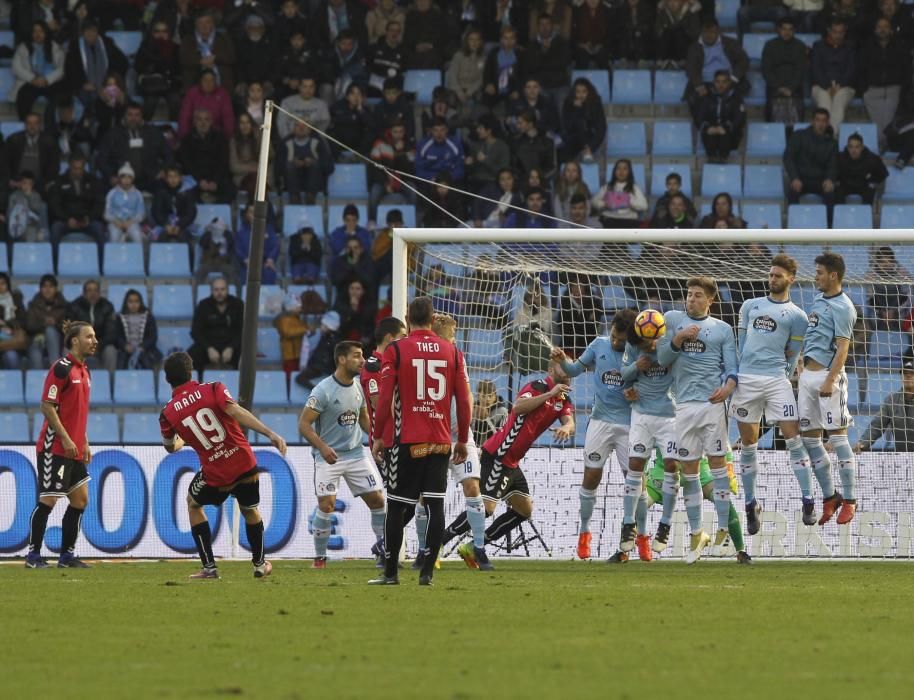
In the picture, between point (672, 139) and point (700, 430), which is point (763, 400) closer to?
point (700, 430)

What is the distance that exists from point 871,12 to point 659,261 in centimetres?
944

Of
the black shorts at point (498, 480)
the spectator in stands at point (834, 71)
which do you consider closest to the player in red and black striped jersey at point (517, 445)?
the black shorts at point (498, 480)

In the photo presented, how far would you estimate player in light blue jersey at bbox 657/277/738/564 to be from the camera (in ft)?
46.4

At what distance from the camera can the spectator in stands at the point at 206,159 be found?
74.6 feet

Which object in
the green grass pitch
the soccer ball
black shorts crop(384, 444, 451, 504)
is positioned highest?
the soccer ball

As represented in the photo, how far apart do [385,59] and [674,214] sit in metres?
5.74

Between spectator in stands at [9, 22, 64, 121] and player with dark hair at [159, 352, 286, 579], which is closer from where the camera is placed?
player with dark hair at [159, 352, 286, 579]

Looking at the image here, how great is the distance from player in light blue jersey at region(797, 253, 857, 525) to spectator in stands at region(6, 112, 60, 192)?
511 inches

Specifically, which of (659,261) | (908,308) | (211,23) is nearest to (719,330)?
(659,261)

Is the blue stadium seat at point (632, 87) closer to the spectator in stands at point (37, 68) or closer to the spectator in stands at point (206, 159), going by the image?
the spectator in stands at point (206, 159)

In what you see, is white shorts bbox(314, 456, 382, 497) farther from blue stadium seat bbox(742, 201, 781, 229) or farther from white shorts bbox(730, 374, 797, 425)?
blue stadium seat bbox(742, 201, 781, 229)

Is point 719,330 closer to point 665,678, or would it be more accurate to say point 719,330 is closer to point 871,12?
point 665,678

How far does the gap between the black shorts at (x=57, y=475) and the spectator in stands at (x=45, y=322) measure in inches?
242

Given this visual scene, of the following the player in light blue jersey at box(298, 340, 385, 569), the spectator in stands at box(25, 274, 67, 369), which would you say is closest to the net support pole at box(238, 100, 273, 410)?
the player in light blue jersey at box(298, 340, 385, 569)
